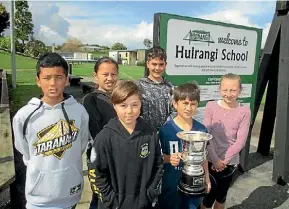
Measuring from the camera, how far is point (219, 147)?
293 centimetres

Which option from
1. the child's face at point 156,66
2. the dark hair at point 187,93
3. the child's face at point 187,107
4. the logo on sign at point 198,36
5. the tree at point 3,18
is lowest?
the child's face at point 187,107

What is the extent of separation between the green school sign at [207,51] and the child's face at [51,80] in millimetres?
1548

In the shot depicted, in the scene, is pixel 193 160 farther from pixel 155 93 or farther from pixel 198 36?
pixel 198 36

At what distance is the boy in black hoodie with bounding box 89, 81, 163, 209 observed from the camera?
2.00m

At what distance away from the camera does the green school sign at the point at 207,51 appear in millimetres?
3488

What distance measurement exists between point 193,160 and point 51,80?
45.2 inches

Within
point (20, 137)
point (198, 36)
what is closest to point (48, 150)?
point (20, 137)

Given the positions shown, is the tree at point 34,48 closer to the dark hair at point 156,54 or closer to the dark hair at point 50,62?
the dark hair at point 156,54

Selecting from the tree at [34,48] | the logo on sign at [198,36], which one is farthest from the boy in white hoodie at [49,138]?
the tree at [34,48]

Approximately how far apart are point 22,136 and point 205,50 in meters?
2.69

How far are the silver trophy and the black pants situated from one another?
807 mm

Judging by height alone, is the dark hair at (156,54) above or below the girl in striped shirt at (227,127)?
above

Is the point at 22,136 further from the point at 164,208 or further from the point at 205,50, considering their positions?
the point at 205,50

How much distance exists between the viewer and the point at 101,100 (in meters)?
2.38
